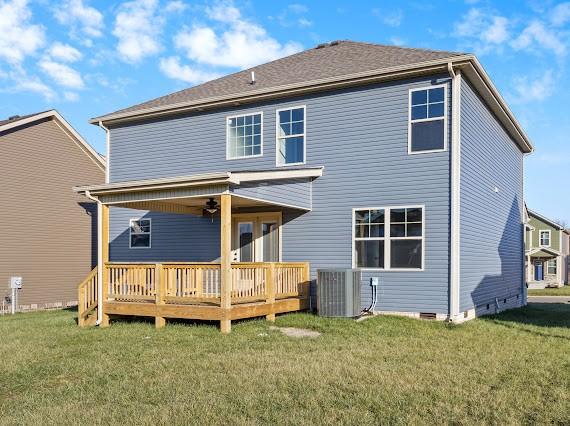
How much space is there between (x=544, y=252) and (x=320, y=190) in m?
31.9

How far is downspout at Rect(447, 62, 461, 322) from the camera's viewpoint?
11.2 m

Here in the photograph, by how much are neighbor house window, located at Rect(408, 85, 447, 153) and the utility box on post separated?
312cm

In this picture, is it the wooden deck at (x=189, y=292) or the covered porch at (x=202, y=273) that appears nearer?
the covered porch at (x=202, y=273)

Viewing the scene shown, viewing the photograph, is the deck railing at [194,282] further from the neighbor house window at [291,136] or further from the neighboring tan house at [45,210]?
the neighboring tan house at [45,210]

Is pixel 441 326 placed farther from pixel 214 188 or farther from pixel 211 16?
pixel 211 16

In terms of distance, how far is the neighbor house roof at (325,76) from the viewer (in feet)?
38.5

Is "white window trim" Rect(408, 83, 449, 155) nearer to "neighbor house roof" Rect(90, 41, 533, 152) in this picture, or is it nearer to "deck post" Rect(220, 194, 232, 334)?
"neighbor house roof" Rect(90, 41, 533, 152)

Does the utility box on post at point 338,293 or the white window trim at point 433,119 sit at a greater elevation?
the white window trim at point 433,119

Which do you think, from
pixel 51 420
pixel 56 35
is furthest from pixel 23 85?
pixel 51 420

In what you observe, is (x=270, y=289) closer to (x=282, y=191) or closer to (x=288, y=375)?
(x=282, y=191)

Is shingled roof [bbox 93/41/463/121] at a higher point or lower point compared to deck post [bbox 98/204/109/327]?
higher

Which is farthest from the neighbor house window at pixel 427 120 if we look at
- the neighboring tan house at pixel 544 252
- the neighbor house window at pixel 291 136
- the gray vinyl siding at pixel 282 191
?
the neighboring tan house at pixel 544 252

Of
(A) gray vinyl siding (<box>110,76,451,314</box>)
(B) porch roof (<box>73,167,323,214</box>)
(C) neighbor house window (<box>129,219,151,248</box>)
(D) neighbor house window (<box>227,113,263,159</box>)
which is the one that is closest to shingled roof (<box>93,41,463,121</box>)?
(A) gray vinyl siding (<box>110,76,451,314</box>)

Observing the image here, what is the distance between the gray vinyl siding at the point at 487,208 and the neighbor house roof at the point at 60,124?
13.3m
